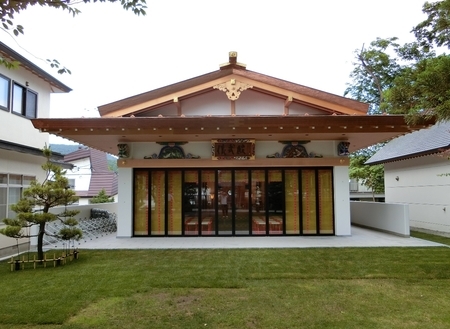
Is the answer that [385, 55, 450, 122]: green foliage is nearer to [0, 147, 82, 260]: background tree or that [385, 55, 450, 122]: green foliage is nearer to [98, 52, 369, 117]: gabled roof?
[98, 52, 369, 117]: gabled roof

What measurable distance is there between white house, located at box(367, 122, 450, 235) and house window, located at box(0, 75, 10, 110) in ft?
42.2

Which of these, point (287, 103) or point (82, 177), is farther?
point (82, 177)

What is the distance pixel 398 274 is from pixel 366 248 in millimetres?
2294

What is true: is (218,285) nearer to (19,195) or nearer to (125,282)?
(125,282)

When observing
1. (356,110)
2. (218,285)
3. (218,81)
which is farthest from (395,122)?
(218,285)

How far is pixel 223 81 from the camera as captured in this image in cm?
994

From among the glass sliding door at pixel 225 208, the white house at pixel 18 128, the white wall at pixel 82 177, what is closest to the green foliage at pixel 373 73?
the glass sliding door at pixel 225 208

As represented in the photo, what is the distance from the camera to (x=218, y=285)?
543 centimetres

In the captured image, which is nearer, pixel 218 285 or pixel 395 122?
pixel 218 285

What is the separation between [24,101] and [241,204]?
751cm

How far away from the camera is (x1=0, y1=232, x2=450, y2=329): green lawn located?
407 cm

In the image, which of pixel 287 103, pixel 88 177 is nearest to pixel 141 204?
pixel 287 103

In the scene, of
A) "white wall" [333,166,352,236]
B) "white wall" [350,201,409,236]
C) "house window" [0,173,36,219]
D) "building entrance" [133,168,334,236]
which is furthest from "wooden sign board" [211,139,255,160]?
"house window" [0,173,36,219]

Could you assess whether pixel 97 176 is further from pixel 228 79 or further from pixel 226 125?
pixel 226 125
